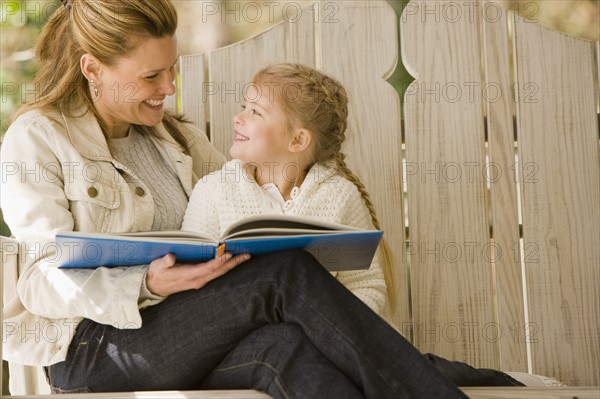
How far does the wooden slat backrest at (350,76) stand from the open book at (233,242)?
1.97 ft

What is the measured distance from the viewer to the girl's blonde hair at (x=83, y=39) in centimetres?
189

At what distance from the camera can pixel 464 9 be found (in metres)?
2.28

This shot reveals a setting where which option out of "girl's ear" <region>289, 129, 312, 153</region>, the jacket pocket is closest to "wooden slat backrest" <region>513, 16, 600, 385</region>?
"girl's ear" <region>289, 129, 312, 153</region>

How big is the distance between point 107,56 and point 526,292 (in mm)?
1219

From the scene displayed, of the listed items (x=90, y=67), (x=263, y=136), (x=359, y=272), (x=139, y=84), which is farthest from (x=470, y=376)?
(x=90, y=67)

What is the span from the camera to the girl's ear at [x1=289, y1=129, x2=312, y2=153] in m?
1.96

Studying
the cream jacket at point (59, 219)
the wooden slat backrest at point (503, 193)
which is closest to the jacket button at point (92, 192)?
the cream jacket at point (59, 219)

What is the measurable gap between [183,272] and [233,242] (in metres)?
0.16

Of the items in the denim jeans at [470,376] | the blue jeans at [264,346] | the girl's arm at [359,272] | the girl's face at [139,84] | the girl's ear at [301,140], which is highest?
the girl's face at [139,84]

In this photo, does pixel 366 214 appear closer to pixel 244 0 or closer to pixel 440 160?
pixel 440 160

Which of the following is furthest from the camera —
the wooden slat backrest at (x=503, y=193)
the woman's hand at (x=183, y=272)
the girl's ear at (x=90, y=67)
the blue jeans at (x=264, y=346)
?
the wooden slat backrest at (x=503, y=193)

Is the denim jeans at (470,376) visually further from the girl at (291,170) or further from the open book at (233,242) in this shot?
the open book at (233,242)

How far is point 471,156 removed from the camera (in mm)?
2244

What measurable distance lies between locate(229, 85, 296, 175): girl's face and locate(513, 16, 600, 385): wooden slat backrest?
69 centimetres
